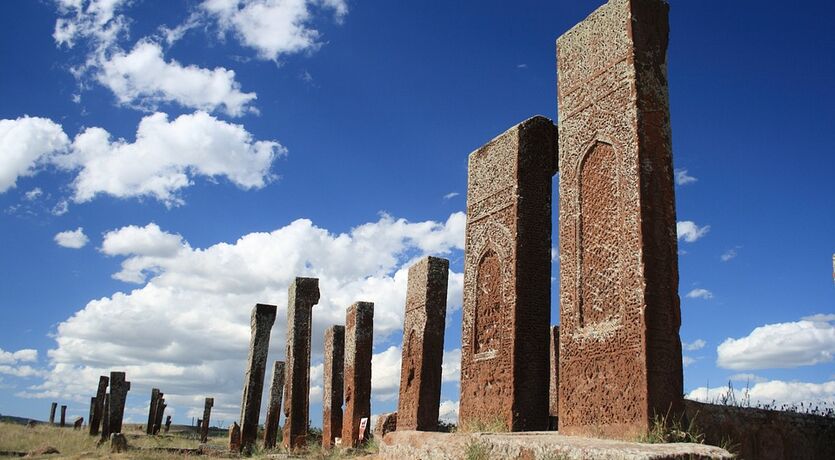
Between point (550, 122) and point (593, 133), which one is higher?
point (550, 122)

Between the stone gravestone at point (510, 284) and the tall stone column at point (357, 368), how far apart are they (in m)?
5.42

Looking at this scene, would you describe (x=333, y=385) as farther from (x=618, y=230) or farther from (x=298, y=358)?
(x=618, y=230)

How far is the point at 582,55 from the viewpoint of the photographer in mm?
6512

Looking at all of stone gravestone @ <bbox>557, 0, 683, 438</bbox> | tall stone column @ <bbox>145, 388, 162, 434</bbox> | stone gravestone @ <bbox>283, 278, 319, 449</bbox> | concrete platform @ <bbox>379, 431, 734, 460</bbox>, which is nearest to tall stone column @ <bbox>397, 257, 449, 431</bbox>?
concrete platform @ <bbox>379, 431, 734, 460</bbox>

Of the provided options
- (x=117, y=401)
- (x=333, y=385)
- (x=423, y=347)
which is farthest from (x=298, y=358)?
(x=117, y=401)

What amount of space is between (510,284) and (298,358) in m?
8.23

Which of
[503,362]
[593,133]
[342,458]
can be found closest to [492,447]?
[503,362]

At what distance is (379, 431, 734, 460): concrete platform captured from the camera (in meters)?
3.88

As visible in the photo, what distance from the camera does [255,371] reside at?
587 inches

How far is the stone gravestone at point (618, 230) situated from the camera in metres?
5.22

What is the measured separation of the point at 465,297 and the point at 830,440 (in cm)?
365

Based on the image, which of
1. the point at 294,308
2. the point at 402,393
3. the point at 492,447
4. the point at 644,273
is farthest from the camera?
the point at 294,308

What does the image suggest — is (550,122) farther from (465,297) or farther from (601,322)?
(601,322)

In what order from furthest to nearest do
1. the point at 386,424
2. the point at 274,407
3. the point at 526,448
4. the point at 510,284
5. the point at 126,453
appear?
1. the point at 274,407
2. the point at 126,453
3. the point at 386,424
4. the point at 510,284
5. the point at 526,448
